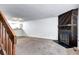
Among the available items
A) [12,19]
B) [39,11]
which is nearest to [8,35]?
[12,19]

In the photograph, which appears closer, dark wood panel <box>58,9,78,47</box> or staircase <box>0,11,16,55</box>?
staircase <box>0,11,16,55</box>

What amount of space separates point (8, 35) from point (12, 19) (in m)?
0.89

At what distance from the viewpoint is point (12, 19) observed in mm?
2357

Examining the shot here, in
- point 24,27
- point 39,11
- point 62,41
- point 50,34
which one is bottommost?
point 62,41

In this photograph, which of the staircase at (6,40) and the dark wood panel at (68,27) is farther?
the dark wood panel at (68,27)

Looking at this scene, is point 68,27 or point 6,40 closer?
point 6,40

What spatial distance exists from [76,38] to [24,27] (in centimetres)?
222

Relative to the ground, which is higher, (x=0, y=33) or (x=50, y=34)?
(x=0, y=33)

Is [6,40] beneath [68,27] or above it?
above
